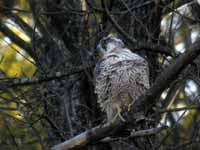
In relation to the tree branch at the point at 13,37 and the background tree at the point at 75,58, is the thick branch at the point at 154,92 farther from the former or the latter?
the tree branch at the point at 13,37

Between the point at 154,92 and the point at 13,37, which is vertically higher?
the point at 13,37

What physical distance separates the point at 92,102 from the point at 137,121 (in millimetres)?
2241

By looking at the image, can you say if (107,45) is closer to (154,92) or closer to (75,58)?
(75,58)

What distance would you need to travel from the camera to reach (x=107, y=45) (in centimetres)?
601

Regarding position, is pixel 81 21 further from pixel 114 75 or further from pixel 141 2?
pixel 114 75

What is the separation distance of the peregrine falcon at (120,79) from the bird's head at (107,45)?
0.64 ft

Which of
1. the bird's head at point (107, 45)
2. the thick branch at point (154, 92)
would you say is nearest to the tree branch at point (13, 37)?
the bird's head at point (107, 45)

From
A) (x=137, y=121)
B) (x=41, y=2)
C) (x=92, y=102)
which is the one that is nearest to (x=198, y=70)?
(x=137, y=121)

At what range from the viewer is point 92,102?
6.80 meters

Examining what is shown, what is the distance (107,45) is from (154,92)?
7.00 feet

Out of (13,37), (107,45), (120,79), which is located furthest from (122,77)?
(13,37)

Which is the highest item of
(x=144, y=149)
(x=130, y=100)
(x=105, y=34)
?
(x=105, y=34)

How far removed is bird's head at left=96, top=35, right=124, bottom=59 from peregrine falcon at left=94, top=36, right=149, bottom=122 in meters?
0.19

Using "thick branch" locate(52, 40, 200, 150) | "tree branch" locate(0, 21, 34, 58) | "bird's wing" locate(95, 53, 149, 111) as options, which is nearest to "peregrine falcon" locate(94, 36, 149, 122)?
"bird's wing" locate(95, 53, 149, 111)
